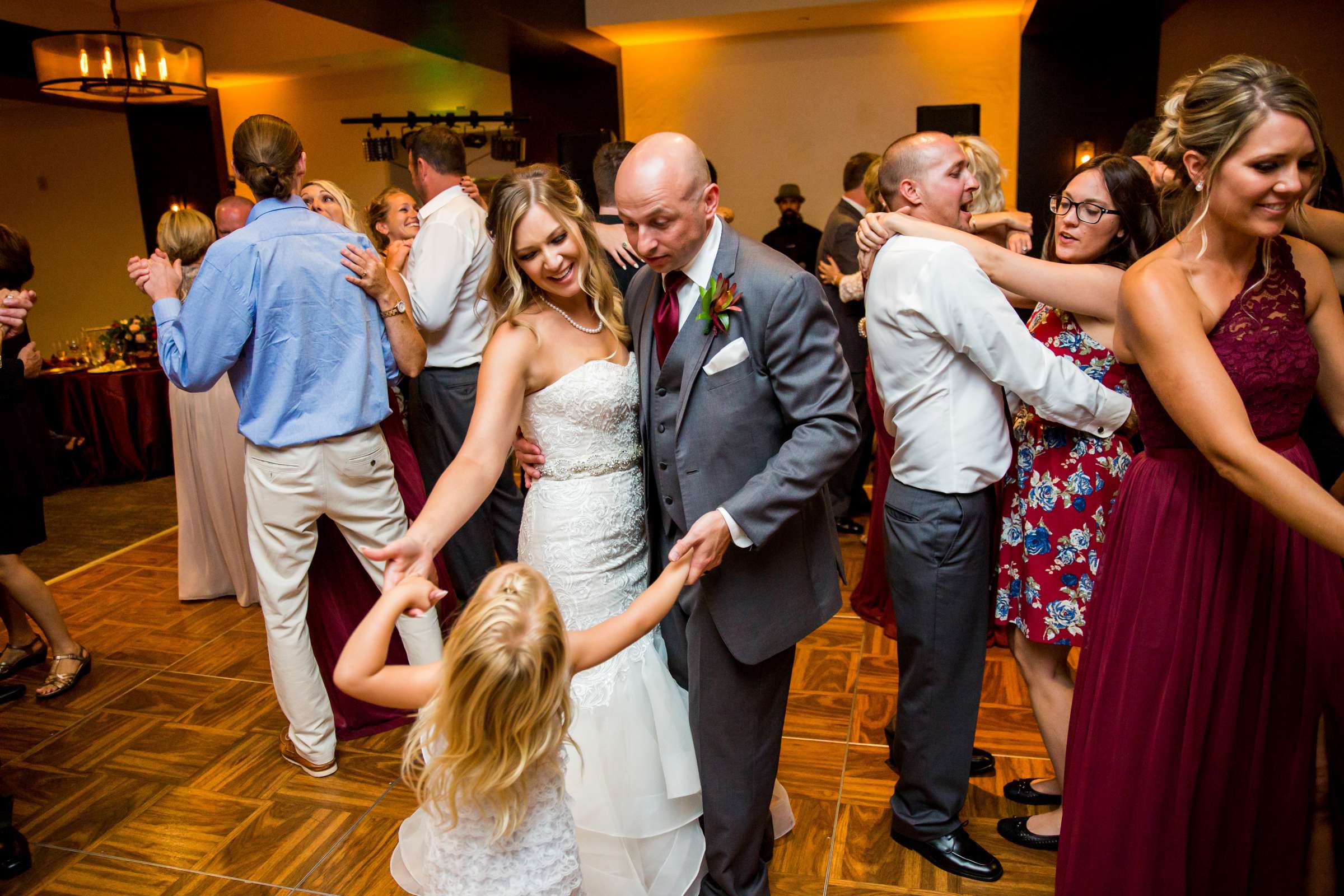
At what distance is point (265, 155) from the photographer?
2.71m

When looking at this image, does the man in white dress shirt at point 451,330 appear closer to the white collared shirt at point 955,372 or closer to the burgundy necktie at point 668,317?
the burgundy necktie at point 668,317

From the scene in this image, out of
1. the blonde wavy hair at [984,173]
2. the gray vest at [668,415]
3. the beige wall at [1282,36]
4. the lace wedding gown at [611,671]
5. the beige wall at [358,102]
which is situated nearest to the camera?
the gray vest at [668,415]

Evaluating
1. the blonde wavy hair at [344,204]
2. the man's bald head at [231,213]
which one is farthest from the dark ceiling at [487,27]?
the blonde wavy hair at [344,204]

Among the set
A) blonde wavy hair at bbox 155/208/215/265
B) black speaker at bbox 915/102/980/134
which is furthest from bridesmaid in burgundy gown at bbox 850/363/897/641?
blonde wavy hair at bbox 155/208/215/265

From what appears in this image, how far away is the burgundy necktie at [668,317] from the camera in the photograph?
1.89 metres

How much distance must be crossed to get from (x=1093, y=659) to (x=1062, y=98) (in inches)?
268

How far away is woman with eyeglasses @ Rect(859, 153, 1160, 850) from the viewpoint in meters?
2.07

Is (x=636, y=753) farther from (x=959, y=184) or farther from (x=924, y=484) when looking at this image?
(x=959, y=184)

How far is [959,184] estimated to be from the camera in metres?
2.21

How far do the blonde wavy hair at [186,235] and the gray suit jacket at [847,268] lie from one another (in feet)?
9.43

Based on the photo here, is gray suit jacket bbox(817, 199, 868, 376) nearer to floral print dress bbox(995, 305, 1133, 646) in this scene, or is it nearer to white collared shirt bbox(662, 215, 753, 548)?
floral print dress bbox(995, 305, 1133, 646)

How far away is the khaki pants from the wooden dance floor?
23cm

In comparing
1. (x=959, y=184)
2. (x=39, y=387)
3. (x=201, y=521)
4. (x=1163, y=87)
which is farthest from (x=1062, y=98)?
(x=39, y=387)

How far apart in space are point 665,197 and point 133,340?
6518mm
